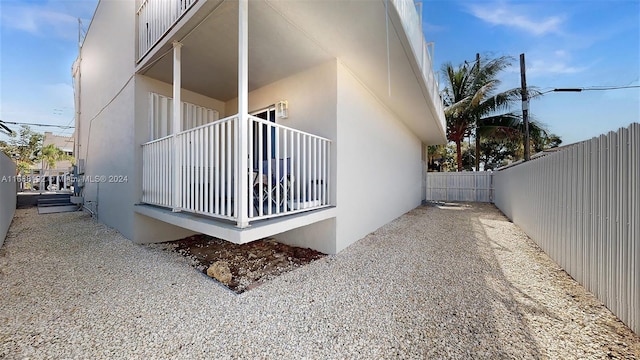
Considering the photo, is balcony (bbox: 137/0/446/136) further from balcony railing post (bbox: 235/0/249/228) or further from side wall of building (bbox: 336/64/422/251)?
side wall of building (bbox: 336/64/422/251)

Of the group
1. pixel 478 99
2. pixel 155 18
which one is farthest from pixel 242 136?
pixel 478 99

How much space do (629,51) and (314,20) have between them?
12577 mm

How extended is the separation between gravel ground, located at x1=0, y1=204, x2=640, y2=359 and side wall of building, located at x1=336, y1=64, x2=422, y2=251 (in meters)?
0.88

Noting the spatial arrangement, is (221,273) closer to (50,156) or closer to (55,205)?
(55,205)

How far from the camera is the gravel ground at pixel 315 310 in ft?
5.92

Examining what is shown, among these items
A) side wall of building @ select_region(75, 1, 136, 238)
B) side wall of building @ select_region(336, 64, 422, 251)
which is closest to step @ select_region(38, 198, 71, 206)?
side wall of building @ select_region(75, 1, 136, 238)

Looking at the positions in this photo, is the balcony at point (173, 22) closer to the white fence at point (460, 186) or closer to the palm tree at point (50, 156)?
the white fence at point (460, 186)

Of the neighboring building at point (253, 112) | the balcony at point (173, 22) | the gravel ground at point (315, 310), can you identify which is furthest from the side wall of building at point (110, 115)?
the gravel ground at point (315, 310)

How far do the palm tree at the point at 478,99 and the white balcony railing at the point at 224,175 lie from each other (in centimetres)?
1235

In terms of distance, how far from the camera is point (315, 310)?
2.34 metres

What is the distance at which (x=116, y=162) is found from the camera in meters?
5.27

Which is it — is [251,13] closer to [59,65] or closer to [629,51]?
[629,51]

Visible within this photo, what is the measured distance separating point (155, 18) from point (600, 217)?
6.98 m

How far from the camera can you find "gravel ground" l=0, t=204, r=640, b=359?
1.81 metres
